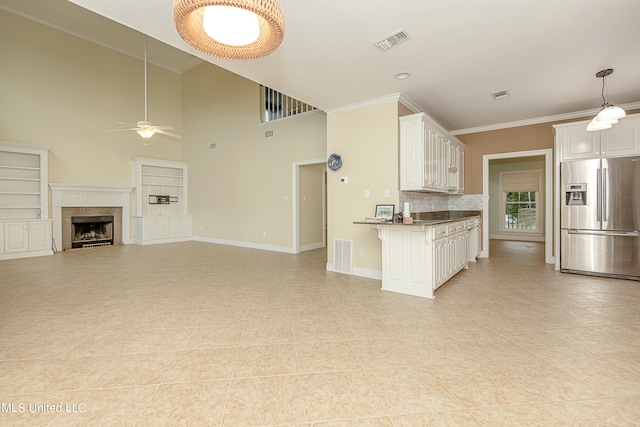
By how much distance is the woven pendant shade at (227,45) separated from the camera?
1255mm

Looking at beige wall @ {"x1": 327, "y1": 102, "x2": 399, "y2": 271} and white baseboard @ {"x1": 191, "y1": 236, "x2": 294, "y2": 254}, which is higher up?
beige wall @ {"x1": 327, "y1": 102, "x2": 399, "y2": 271}

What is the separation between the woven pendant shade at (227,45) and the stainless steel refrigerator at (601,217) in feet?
18.2

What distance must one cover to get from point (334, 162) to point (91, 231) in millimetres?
7380

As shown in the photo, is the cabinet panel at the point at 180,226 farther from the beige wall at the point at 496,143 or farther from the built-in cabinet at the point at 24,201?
the beige wall at the point at 496,143

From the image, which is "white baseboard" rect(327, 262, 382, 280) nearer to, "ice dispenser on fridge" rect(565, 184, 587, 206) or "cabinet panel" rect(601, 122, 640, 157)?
"ice dispenser on fridge" rect(565, 184, 587, 206)

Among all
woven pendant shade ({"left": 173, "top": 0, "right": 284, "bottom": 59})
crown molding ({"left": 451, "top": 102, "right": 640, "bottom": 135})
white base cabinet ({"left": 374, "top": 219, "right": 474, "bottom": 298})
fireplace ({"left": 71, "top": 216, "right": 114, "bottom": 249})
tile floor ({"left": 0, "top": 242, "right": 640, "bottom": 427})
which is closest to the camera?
woven pendant shade ({"left": 173, "top": 0, "right": 284, "bottom": 59})

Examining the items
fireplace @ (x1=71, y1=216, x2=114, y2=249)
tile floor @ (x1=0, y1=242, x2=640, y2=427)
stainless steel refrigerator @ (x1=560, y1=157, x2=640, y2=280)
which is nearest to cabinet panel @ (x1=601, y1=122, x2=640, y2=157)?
stainless steel refrigerator @ (x1=560, y1=157, x2=640, y2=280)

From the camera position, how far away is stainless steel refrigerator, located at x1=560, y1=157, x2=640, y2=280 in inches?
170

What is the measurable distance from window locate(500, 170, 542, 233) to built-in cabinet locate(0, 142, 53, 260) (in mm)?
12981

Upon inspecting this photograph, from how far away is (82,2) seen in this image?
7.58 feet

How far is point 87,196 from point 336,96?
738cm

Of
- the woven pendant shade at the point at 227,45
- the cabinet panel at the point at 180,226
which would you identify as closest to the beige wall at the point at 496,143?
the woven pendant shade at the point at 227,45

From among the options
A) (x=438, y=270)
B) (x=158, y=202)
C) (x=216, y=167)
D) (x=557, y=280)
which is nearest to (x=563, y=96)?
(x=557, y=280)

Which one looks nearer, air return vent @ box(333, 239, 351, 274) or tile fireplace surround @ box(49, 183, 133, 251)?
air return vent @ box(333, 239, 351, 274)
